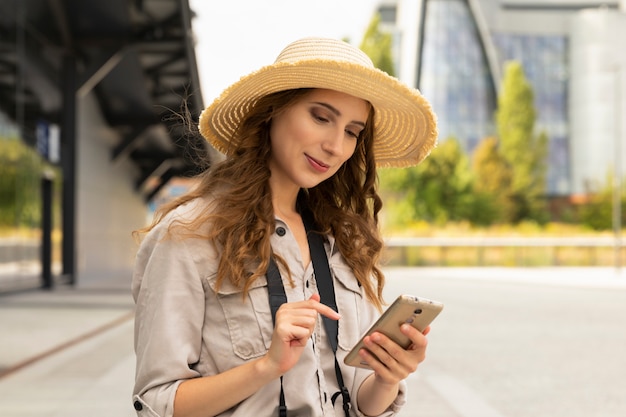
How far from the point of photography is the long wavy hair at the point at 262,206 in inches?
80.7

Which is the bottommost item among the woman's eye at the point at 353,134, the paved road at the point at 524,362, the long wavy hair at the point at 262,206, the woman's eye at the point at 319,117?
the paved road at the point at 524,362

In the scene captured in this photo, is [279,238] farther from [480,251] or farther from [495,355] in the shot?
[480,251]

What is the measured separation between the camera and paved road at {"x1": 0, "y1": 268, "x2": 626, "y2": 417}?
6051 mm

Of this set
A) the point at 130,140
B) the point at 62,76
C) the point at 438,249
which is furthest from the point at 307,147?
the point at 438,249

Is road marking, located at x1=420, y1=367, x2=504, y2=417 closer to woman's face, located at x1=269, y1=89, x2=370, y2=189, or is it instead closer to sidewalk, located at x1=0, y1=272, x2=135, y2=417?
sidewalk, located at x1=0, y1=272, x2=135, y2=417

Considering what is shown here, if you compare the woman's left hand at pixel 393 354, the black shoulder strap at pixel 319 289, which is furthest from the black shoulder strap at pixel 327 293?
the woman's left hand at pixel 393 354

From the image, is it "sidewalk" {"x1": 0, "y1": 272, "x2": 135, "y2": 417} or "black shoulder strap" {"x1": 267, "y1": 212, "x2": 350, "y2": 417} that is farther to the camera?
"sidewalk" {"x1": 0, "y1": 272, "x2": 135, "y2": 417}

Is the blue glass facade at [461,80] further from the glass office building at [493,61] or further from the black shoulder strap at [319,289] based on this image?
the black shoulder strap at [319,289]

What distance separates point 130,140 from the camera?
27.6 meters

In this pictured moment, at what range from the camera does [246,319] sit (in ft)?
6.68

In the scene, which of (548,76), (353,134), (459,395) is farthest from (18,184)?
(548,76)

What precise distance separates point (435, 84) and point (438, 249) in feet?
119

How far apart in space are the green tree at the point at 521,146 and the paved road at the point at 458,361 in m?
47.5

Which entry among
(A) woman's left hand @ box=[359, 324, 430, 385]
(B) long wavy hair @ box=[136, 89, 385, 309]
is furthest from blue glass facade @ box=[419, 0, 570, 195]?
(A) woman's left hand @ box=[359, 324, 430, 385]
